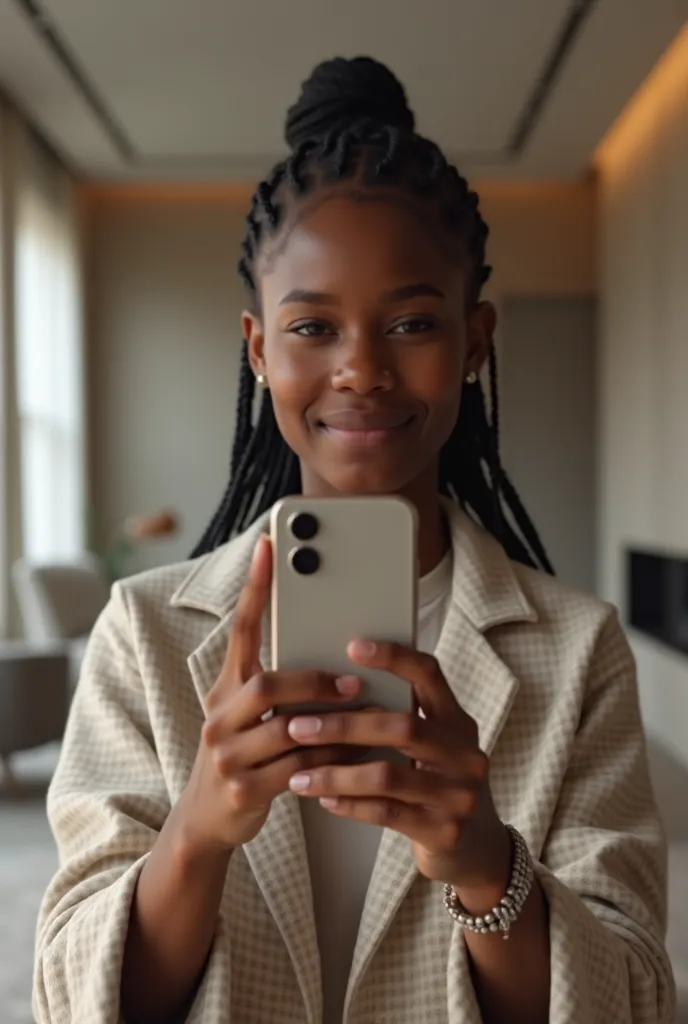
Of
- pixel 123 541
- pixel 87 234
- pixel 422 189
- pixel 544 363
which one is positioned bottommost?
pixel 123 541

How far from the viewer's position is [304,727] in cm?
65

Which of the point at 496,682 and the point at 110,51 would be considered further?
the point at 110,51

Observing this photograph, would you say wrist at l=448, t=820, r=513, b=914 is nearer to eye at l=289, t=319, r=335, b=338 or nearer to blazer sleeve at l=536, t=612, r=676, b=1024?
blazer sleeve at l=536, t=612, r=676, b=1024

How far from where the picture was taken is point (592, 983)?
0.80 meters

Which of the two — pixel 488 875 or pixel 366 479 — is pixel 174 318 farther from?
pixel 488 875

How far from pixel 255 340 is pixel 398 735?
45cm

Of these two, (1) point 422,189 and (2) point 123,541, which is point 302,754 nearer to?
(1) point 422,189

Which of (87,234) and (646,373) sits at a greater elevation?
(87,234)

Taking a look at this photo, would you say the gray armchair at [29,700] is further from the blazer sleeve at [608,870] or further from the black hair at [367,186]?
the blazer sleeve at [608,870]

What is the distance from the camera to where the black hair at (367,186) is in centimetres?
90

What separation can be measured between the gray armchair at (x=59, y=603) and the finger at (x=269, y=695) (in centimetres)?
445

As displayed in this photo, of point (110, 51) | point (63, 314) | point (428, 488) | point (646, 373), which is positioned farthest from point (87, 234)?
point (428, 488)

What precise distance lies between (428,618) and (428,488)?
106mm

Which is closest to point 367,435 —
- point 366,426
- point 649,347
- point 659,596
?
point 366,426
